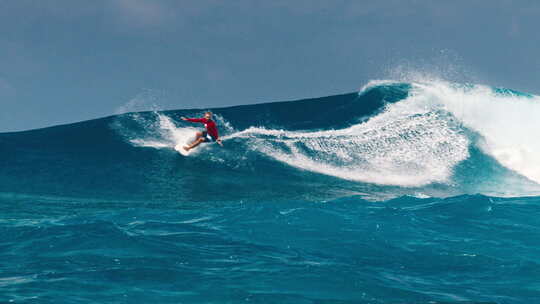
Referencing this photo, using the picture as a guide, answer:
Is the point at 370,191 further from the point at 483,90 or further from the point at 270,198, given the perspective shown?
the point at 483,90

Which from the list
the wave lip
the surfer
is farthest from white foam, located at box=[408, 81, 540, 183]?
the surfer

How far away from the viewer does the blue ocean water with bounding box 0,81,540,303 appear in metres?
7.25

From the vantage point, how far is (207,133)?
716 inches

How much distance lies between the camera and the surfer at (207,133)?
58.3ft

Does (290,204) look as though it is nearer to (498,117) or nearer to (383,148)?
(383,148)

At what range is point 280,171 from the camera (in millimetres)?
17578

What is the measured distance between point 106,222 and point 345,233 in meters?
4.73

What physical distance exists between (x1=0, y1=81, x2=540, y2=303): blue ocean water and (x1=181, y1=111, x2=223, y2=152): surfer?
1.39 ft

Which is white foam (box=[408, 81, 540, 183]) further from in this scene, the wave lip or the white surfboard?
the white surfboard

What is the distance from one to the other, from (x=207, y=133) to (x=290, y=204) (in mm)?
5969

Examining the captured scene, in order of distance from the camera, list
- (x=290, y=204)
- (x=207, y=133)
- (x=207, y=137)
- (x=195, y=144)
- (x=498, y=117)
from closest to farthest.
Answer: (x=290, y=204) < (x=207, y=133) < (x=207, y=137) < (x=195, y=144) < (x=498, y=117)

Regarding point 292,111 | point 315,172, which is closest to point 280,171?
point 315,172

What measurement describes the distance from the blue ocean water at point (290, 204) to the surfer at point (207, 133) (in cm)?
42

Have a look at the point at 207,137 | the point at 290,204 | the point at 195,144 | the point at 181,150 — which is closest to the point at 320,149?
the point at 207,137
